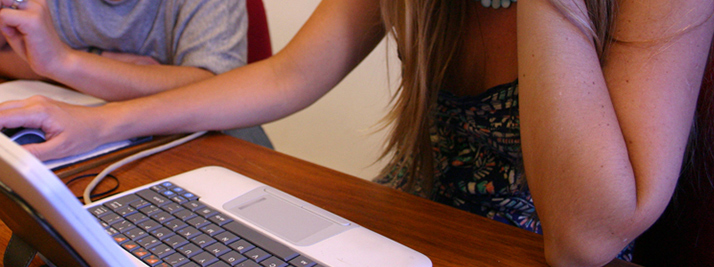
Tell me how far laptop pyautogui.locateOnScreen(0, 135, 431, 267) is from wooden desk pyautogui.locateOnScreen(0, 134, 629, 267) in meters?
0.05

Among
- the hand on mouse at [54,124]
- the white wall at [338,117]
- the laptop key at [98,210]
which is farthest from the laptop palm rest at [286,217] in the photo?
the white wall at [338,117]

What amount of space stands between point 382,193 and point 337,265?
0.60 ft

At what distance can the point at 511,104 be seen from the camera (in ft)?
2.35

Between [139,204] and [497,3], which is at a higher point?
[497,3]

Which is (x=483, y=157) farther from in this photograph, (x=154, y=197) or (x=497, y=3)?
(x=154, y=197)

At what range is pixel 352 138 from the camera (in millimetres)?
2059

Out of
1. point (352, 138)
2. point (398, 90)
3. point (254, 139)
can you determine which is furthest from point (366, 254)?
point (352, 138)

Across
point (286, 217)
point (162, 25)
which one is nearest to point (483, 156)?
point (286, 217)

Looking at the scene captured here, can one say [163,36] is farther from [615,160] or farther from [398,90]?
[615,160]

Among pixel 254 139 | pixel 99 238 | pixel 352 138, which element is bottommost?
pixel 352 138

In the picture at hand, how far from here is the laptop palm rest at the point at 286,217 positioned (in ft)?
1.50

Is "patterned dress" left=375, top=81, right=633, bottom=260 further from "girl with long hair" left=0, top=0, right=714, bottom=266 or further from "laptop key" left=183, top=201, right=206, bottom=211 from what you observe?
"laptop key" left=183, top=201, right=206, bottom=211

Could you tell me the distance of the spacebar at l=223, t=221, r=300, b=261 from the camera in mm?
423

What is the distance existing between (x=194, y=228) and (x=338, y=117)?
1.60m
